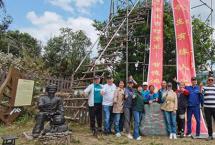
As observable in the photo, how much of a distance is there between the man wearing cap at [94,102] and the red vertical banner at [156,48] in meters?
2.39

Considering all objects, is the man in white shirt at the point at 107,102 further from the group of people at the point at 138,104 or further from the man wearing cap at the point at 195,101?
the man wearing cap at the point at 195,101

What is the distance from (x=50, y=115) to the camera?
7.51m

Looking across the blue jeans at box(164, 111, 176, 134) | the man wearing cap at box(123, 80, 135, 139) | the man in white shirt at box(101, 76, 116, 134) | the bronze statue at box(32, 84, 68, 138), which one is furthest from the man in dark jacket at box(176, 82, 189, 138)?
the bronze statue at box(32, 84, 68, 138)

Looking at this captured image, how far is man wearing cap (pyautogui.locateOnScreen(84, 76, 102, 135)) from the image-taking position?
8.55 m

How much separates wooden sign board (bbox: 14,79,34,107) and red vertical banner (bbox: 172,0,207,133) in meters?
4.73

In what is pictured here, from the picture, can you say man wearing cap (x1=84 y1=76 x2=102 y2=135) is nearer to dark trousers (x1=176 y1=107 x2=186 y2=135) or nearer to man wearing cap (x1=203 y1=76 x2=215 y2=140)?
dark trousers (x1=176 y1=107 x2=186 y2=135)

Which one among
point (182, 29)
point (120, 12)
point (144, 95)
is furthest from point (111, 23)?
Result: point (144, 95)

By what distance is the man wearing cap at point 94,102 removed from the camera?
8.55 metres

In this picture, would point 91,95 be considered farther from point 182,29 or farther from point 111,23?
point 111,23

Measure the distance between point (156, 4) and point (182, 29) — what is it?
184 cm

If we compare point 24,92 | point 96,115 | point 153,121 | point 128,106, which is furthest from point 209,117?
point 24,92

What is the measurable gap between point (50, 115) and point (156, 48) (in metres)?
4.90

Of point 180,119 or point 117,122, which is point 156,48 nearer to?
point 180,119

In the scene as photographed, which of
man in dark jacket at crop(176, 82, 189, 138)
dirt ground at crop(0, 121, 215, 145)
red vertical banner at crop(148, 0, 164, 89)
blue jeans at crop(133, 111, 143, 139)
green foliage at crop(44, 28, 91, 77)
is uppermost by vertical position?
green foliage at crop(44, 28, 91, 77)
